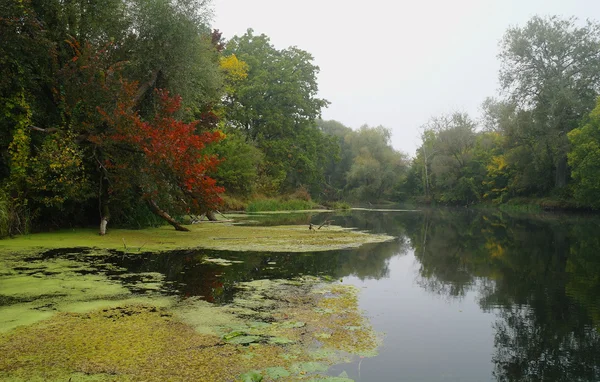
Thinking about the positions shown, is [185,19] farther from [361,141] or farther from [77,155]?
[361,141]

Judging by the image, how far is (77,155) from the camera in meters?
10.8

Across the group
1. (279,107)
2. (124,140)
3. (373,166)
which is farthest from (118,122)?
(373,166)

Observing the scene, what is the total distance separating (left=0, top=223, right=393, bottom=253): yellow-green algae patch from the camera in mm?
9820

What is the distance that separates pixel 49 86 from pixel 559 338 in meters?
12.5

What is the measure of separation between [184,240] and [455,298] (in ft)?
23.8

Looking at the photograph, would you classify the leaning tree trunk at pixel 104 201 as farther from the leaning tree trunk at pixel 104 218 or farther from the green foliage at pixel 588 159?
the green foliage at pixel 588 159

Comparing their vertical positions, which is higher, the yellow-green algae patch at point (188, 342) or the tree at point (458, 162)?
the tree at point (458, 162)

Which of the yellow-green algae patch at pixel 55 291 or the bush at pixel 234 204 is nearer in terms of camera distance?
the yellow-green algae patch at pixel 55 291

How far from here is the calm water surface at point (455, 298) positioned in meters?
3.97

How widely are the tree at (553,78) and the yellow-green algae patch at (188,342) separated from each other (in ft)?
117

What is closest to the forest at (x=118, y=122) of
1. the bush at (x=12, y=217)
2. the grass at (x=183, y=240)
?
the bush at (x=12, y=217)

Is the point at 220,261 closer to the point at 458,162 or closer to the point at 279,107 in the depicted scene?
the point at 279,107

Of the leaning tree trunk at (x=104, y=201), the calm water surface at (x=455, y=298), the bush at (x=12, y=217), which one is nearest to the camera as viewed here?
the calm water surface at (x=455, y=298)

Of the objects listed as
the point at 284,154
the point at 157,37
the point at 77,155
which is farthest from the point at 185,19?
the point at 284,154
